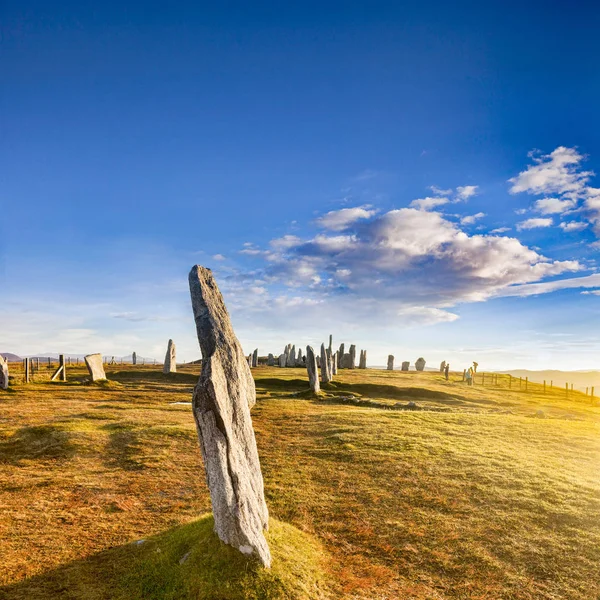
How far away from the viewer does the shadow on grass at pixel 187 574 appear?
25.2 ft

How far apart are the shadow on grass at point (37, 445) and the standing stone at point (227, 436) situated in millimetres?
10515

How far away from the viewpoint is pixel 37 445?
17312mm

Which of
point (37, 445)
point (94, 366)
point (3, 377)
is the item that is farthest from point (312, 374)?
point (3, 377)

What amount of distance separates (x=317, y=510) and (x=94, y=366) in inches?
1225

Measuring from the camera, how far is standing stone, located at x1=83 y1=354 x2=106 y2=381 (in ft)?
120

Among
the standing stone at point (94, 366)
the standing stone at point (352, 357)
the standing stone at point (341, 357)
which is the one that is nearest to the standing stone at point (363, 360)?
the standing stone at point (352, 357)

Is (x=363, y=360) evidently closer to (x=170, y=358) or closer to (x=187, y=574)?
(x=170, y=358)

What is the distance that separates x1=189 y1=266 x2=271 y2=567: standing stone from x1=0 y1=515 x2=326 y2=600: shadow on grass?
345 mm

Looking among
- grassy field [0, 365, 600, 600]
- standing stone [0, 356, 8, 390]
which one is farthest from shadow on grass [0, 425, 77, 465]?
standing stone [0, 356, 8, 390]

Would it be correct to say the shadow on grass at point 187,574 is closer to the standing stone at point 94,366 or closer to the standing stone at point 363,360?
the standing stone at point 94,366

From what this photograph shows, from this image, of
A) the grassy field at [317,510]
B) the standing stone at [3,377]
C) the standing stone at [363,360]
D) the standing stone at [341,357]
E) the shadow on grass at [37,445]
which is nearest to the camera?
the grassy field at [317,510]

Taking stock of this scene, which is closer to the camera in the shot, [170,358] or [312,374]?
[312,374]

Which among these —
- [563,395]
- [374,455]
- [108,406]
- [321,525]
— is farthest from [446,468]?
[563,395]

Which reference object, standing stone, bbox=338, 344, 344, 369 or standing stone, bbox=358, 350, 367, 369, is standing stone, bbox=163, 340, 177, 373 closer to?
standing stone, bbox=338, 344, 344, 369
